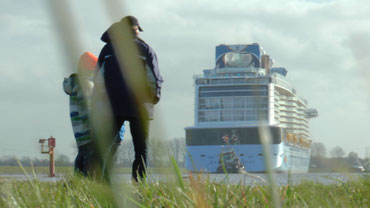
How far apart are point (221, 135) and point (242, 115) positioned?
412cm

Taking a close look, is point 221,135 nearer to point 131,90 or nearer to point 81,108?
point 81,108

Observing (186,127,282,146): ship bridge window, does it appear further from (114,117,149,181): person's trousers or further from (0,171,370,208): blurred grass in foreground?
(0,171,370,208): blurred grass in foreground

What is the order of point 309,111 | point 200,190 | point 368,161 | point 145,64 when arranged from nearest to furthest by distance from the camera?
point 200,190 < point 368,161 < point 145,64 < point 309,111

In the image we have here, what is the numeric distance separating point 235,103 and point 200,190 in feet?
124

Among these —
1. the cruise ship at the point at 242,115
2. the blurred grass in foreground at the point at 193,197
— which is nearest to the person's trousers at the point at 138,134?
the blurred grass in foreground at the point at 193,197

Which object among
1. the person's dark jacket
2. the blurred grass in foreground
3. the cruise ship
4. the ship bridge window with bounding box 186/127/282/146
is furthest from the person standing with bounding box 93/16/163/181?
the ship bridge window with bounding box 186/127/282/146

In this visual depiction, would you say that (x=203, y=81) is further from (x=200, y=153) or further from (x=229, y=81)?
(x=200, y=153)

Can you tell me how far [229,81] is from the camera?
38781 mm

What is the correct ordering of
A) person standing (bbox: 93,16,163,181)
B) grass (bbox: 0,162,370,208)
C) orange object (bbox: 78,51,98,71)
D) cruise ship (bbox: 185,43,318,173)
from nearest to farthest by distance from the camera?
1. grass (bbox: 0,162,370,208)
2. person standing (bbox: 93,16,163,181)
3. orange object (bbox: 78,51,98,71)
4. cruise ship (bbox: 185,43,318,173)

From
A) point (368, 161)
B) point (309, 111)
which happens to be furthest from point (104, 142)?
point (309, 111)

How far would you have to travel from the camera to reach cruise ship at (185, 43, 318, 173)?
33875 mm

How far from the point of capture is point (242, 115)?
38.4 metres

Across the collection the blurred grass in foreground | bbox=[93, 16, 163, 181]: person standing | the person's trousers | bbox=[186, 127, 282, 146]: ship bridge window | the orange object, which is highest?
bbox=[186, 127, 282, 146]: ship bridge window

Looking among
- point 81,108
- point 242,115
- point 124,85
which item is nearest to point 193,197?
point 124,85
